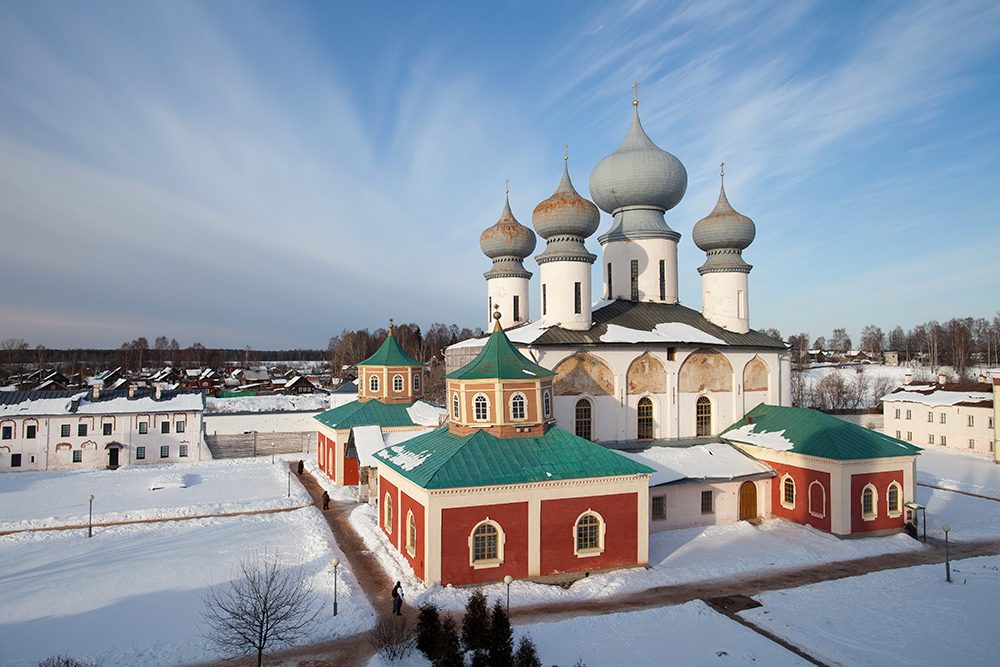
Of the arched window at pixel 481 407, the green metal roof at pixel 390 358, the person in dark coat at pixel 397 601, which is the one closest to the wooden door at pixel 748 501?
the arched window at pixel 481 407

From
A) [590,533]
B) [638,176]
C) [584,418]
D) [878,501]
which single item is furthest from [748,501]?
[638,176]

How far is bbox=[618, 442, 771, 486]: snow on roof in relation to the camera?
18.5m

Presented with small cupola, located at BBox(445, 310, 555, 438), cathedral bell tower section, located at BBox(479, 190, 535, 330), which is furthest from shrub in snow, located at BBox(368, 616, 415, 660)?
cathedral bell tower section, located at BBox(479, 190, 535, 330)

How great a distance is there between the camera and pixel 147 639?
1115 centimetres

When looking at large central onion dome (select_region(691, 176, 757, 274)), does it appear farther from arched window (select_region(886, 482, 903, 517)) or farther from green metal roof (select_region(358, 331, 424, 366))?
green metal roof (select_region(358, 331, 424, 366))

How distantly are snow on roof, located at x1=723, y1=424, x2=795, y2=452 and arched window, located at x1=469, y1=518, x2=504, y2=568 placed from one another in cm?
1053

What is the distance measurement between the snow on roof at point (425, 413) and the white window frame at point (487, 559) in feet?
38.1

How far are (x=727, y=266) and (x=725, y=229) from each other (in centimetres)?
147

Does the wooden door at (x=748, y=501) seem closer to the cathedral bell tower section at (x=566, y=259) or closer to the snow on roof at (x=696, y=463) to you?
the snow on roof at (x=696, y=463)

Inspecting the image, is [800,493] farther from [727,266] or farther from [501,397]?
[501,397]

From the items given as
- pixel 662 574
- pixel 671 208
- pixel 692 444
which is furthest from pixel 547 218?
pixel 662 574

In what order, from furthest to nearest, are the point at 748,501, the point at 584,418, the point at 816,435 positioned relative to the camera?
the point at 584,418, the point at 748,501, the point at 816,435

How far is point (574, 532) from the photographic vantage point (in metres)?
14.4

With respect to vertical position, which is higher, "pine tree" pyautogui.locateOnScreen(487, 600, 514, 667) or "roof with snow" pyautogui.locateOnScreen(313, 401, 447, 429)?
"roof with snow" pyautogui.locateOnScreen(313, 401, 447, 429)
